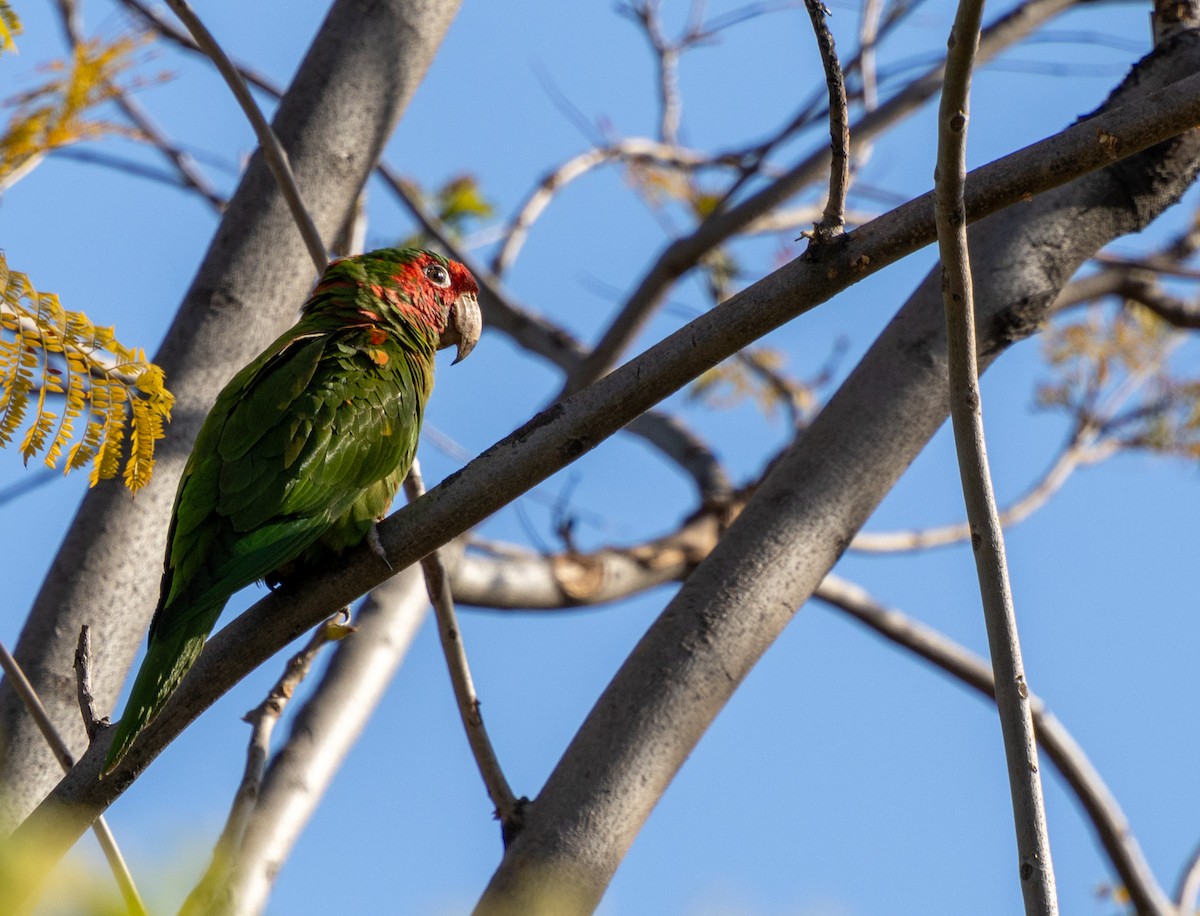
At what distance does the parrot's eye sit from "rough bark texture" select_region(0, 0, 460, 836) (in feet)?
1.05

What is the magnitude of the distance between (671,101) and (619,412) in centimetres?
590

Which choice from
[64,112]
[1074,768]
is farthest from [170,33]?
[1074,768]

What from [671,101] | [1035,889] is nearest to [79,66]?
[1035,889]

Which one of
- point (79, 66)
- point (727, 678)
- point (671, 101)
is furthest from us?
point (671, 101)

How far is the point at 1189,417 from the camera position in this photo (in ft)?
23.4

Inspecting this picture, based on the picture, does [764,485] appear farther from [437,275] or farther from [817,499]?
[437,275]

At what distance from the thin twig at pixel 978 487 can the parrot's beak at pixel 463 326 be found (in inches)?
84.1

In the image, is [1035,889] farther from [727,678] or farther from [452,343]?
[452,343]

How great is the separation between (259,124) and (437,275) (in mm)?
942

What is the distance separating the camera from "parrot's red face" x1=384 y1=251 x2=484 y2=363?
11.9ft

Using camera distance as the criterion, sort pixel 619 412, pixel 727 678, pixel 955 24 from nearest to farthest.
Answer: pixel 955 24, pixel 619 412, pixel 727 678

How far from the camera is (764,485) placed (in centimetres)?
328

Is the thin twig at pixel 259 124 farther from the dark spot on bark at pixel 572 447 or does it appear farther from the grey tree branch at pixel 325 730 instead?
the dark spot on bark at pixel 572 447

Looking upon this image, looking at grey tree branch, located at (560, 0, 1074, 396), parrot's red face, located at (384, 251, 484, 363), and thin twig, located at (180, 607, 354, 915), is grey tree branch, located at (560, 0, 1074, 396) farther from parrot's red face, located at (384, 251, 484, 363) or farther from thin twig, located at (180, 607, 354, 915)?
thin twig, located at (180, 607, 354, 915)
